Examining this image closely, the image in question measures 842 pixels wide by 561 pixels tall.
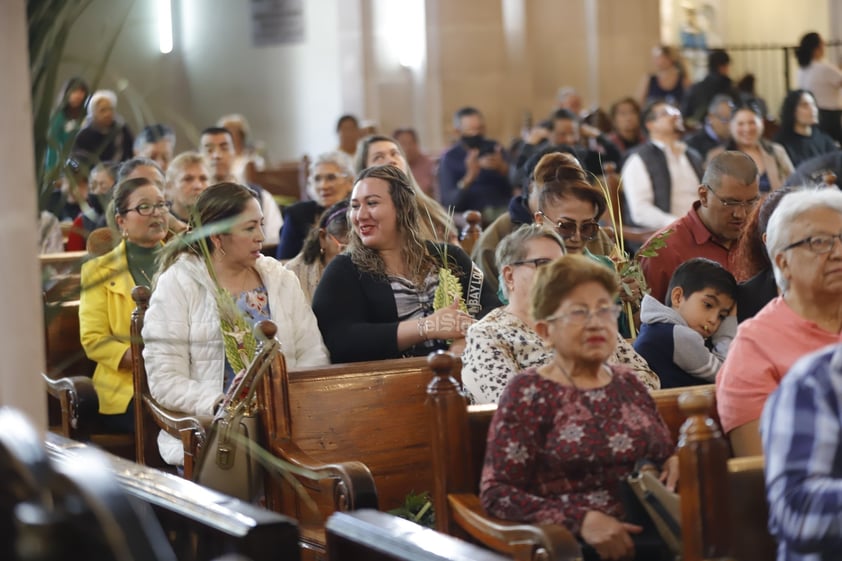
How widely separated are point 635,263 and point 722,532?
2184 mm

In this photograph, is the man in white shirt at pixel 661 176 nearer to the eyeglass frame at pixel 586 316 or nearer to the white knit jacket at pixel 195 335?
the white knit jacket at pixel 195 335

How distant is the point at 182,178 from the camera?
704 cm

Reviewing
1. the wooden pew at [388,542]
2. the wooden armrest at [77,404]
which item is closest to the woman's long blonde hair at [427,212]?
the wooden armrest at [77,404]

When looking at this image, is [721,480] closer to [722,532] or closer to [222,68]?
[722,532]

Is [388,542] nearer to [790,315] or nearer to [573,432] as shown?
[573,432]

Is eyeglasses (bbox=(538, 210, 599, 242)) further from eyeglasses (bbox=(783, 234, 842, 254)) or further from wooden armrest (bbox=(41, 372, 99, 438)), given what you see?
wooden armrest (bbox=(41, 372, 99, 438))

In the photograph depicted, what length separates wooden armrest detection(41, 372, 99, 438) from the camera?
16.5ft

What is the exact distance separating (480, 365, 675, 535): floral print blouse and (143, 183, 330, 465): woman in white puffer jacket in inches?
57.7

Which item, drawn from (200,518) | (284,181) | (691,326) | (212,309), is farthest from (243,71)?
(200,518)

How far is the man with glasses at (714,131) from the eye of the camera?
9.95 meters

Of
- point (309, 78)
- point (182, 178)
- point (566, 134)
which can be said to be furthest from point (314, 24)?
point (182, 178)

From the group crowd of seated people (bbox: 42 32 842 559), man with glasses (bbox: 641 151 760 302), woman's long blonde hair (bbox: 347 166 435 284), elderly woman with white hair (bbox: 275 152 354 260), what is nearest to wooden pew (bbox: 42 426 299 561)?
crowd of seated people (bbox: 42 32 842 559)

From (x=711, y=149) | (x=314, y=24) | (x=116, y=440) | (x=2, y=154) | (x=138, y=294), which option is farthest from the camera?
(x=314, y=24)

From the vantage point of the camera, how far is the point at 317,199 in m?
7.02
